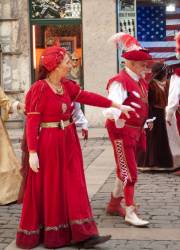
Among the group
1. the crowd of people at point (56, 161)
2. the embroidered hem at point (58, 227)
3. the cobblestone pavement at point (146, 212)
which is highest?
the crowd of people at point (56, 161)

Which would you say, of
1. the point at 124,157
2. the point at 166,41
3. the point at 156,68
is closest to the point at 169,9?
the point at 166,41

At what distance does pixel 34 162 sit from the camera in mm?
5723

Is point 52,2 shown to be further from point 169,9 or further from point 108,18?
point 169,9

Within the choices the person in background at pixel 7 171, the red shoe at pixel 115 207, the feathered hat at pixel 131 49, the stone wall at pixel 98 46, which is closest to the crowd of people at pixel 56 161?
the feathered hat at pixel 131 49

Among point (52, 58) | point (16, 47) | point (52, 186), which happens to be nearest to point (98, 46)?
point (16, 47)

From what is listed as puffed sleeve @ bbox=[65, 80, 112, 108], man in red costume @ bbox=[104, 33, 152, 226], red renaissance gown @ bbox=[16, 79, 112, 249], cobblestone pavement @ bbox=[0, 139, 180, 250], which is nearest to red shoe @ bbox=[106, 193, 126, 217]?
cobblestone pavement @ bbox=[0, 139, 180, 250]

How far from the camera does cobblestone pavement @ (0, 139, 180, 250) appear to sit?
19.4 feet

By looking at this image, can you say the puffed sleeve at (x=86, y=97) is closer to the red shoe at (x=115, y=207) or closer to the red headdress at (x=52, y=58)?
the red headdress at (x=52, y=58)

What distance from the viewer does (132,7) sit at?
16516 mm

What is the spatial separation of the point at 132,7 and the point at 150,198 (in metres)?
9.37

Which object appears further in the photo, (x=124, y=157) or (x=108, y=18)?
(x=108, y=18)

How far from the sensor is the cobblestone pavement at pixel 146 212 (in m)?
5.92

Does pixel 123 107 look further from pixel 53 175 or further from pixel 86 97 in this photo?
pixel 53 175

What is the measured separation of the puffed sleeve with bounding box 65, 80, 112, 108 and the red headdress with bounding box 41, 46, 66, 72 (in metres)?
0.27
